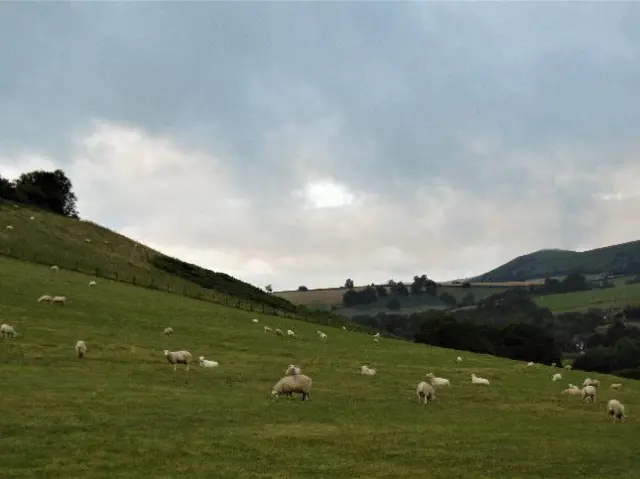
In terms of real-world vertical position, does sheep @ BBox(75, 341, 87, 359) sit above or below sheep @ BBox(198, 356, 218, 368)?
above

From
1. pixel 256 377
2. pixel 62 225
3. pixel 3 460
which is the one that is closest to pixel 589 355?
pixel 62 225

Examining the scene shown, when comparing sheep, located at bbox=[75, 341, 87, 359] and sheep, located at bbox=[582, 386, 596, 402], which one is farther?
sheep, located at bbox=[582, 386, 596, 402]

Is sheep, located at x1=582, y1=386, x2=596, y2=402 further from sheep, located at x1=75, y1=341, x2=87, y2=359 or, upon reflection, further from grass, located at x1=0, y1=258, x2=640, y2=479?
sheep, located at x1=75, y1=341, x2=87, y2=359

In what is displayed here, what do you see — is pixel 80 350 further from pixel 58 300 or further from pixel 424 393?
pixel 58 300

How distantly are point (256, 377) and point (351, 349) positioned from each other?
21.1m

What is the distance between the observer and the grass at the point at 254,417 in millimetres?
17297

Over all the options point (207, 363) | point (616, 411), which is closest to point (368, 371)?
point (207, 363)

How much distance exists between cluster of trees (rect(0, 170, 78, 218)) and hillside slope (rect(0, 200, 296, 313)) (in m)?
16.7

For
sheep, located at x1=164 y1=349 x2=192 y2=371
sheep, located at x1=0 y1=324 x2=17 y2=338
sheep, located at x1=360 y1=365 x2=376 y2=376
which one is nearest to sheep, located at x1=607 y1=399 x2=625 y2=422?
sheep, located at x1=360 y1=365 x2=376 y2=376

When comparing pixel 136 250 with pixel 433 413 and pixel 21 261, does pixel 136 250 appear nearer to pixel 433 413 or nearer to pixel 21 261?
pixel 21 261

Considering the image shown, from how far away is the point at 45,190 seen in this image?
129m

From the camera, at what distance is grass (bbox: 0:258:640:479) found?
56.7ft

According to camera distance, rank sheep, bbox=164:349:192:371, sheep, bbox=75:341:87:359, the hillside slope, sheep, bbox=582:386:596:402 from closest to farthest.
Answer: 1. sheep, bbox=75:341:87:359
2. sheep, bbox=164:349:192:371
3. sheep, bbox=582:386:596:402
4. the hillside slope

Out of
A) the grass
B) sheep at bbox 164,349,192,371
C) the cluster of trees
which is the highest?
the cluster of trees
